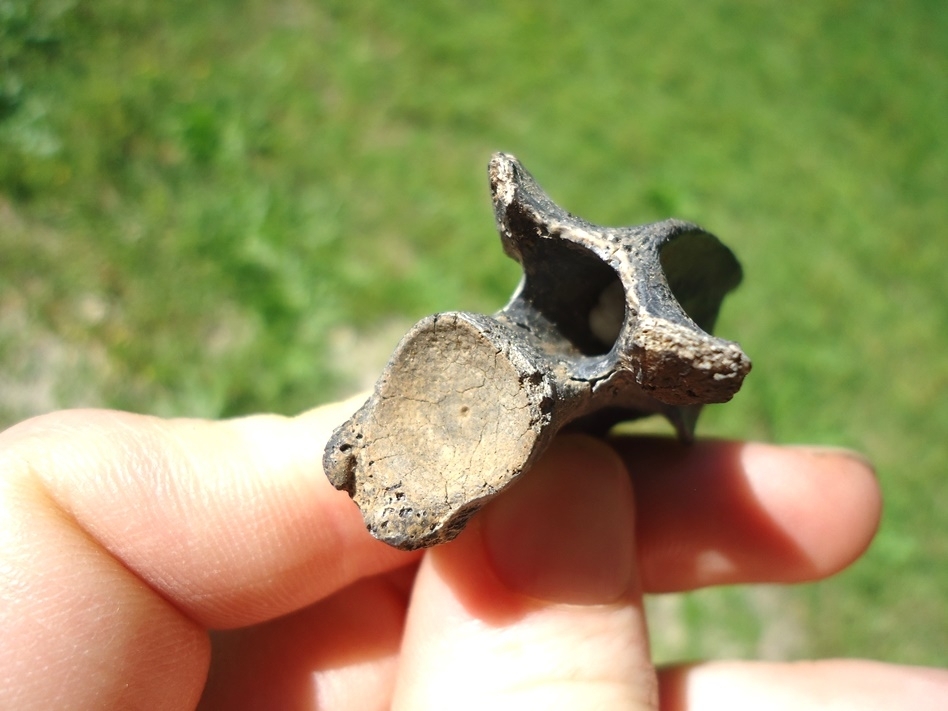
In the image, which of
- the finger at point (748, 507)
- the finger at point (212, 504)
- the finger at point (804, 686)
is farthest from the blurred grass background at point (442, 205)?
the finger at point (212, 504)

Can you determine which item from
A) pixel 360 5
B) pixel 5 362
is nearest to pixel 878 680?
pixel 5 362

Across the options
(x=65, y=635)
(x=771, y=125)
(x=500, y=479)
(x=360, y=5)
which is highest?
(x=360, y=5)

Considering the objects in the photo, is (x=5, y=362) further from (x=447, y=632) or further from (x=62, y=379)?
(x=447, y=632)

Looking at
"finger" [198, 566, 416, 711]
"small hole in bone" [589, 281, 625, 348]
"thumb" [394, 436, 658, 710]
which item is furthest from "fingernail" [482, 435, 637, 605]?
"finger" [198, 566, 416, 711]

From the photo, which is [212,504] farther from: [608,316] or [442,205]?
[442,205]

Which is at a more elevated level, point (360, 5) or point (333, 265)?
point (360, 5)
